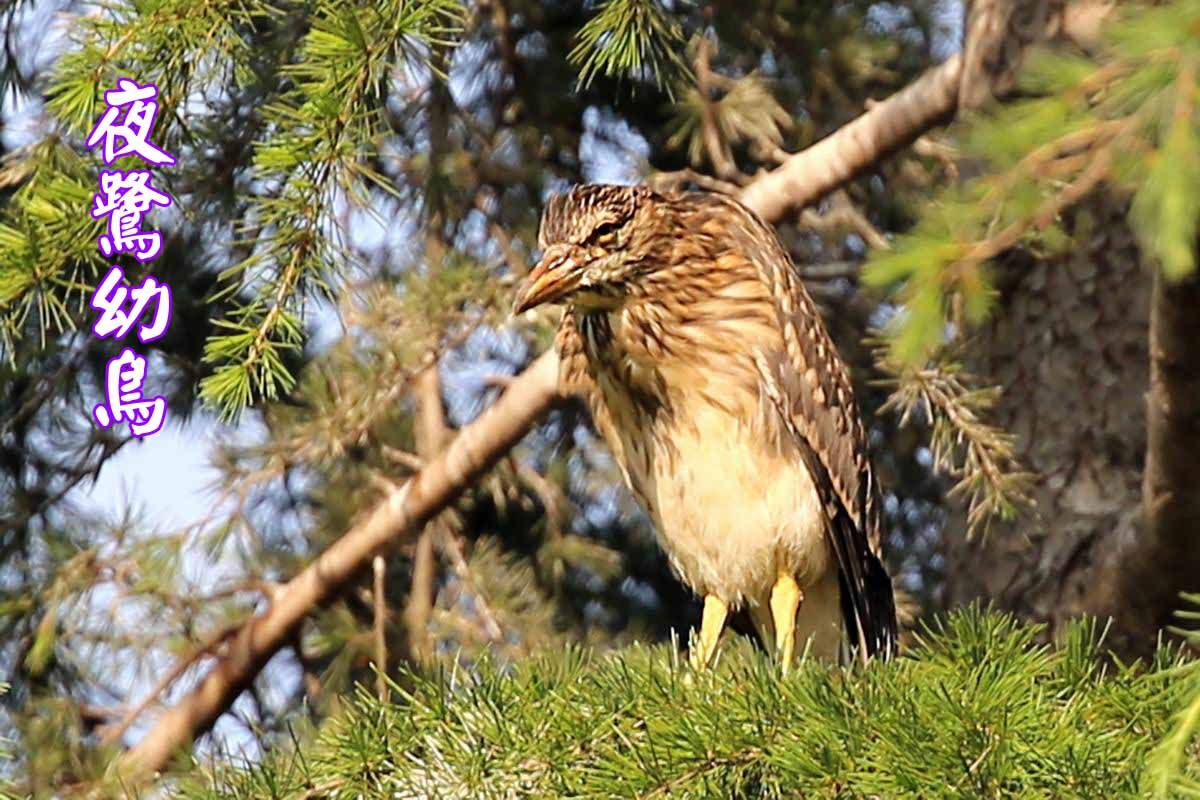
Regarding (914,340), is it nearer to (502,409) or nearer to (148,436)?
(502,409)

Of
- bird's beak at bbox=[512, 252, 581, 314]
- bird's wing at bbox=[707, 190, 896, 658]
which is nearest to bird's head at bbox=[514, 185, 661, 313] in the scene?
bird's beak at bbox=[512, 252, 581, 314]

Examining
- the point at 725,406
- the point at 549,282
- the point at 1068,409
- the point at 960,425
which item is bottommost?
the point at 1068,409

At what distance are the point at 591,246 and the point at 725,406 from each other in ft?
1.62

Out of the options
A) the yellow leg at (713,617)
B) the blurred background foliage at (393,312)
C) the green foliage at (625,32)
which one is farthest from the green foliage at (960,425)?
the green foliage at (625,32)

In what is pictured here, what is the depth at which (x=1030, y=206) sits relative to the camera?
5.98 ft

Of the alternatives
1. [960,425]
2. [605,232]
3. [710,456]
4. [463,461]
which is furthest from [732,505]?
[463,461]

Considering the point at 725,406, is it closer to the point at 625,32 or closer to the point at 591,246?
the point at 591,246

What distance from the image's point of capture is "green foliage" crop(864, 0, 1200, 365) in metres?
1.60

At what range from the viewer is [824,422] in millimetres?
3936

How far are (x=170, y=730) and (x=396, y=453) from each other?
0.92 meters

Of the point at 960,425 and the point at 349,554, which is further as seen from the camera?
the point at 349,554

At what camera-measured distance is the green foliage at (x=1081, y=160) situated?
1.60 meters

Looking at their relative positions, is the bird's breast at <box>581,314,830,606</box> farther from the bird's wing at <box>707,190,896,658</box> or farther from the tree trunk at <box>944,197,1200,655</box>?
A: the tree trunk at <box>944,197,1200,655</box>

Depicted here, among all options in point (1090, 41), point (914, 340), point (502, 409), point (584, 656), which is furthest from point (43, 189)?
point (1090, 41)
